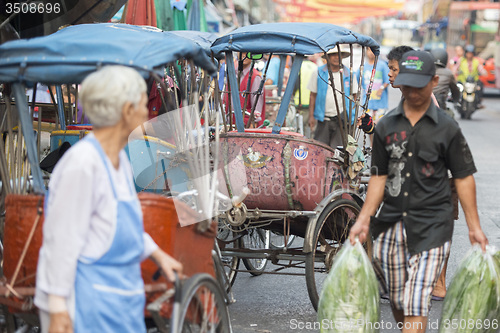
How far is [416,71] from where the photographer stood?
157 inches

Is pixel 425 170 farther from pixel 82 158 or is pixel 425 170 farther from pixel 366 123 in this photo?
pixel 366 123

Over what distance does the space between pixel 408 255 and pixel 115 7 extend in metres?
5.34

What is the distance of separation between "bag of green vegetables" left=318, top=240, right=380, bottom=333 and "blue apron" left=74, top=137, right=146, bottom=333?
1347 millimetres

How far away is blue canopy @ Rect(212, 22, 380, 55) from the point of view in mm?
5372

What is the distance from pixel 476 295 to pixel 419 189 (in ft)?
2.14

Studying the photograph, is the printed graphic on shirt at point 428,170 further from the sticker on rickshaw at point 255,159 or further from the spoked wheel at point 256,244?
the spoked wheel at point 256,244

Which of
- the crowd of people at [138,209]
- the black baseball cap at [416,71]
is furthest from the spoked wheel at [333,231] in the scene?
the black baseball cap at [416,71]

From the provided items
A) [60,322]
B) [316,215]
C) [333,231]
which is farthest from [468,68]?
[60,322]

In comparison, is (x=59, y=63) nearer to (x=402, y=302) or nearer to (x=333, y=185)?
(x=402, y=302)

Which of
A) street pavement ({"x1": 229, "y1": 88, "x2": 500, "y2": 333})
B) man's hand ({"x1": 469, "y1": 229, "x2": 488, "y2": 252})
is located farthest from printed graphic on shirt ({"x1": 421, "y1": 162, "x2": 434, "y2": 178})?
street pavement ({"x1": 229, "y1": 88, "x2": 500, "y2": 333})

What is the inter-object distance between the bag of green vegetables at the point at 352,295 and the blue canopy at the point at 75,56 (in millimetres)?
1412

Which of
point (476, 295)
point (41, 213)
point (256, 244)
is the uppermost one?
point (41, 213)

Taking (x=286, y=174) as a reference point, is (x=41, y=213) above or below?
above

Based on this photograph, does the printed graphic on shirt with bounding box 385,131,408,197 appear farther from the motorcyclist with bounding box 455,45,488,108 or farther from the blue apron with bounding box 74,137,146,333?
the motorcyclist with bounding box 455,45,488,108
